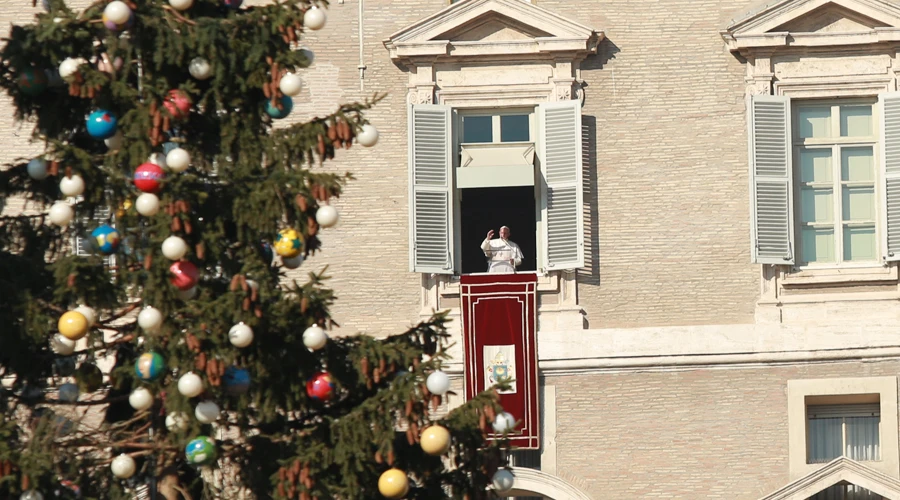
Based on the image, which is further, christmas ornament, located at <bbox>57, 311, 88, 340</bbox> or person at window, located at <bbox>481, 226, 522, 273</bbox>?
person at window, located at <bbox>481, 226, 522, 273</bbox>

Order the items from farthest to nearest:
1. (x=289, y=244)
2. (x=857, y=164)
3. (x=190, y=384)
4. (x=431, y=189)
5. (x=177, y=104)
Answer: (x=857, y=164), (x=431, y=189), (x=177, y=104), (x=289, y=244), (x=190, y=384)

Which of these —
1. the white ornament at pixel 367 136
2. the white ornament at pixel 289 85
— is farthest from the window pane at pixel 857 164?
the white ornament at pixel 289 85

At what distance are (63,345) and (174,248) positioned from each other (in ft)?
3.80

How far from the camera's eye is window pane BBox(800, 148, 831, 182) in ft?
80.4

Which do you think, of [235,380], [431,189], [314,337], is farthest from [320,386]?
[431,189]

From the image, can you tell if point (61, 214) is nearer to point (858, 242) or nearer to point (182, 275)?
point (182, 275)

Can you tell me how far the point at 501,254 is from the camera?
24406 millimetres

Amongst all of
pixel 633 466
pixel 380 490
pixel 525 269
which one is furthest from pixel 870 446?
pixel 380 490

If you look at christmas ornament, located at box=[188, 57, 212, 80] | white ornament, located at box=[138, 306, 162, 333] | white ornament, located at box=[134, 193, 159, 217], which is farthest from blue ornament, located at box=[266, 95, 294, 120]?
white ornament, located at box=[138, 306, 162, 333]

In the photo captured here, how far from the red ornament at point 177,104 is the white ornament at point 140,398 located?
75.5 inches

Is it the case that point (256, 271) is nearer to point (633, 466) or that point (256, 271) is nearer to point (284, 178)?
point (284, 178)

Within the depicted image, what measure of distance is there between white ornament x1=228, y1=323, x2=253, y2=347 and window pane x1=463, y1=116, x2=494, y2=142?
32.3ft

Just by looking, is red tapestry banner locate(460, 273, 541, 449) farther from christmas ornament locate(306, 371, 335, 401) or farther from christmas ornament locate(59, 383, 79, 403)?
christmas ornament locate(59, 383, 79, 403)

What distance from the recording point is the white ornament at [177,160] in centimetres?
1528
